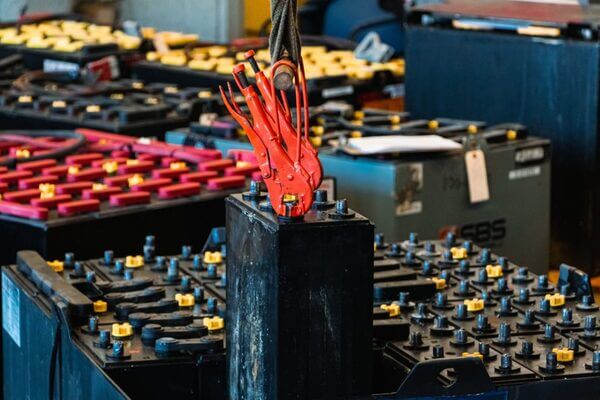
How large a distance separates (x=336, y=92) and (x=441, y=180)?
199cm

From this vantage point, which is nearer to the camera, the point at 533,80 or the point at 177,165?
the point at 177,165

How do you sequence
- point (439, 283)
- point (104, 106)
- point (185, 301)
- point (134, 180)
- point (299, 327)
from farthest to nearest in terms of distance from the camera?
1. point (104, 106)
2. point (134, 180)
3. point (439, 283)
4. point (185, 301)
5. point (299, 327)

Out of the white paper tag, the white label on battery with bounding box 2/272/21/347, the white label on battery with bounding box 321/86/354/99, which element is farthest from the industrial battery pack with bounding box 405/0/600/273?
the white label on battery with bounding box 2/272/21/347

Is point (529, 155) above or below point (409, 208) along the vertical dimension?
above

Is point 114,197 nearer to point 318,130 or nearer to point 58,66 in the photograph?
point 318,130

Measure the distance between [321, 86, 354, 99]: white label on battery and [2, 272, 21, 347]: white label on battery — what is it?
350cm

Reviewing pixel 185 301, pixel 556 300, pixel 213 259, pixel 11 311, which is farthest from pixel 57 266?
pixel 556 300

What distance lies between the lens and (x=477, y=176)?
5.05 metres

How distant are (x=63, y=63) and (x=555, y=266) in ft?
10.2

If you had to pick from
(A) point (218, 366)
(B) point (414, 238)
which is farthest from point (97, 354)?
(B) point (414, 238)

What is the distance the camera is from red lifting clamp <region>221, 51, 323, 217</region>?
2453mm

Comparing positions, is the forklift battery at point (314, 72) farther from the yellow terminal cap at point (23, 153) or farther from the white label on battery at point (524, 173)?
the yellow terminal cap at point (23, 153)

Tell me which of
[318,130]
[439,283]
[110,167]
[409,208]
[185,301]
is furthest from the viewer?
[318,130]

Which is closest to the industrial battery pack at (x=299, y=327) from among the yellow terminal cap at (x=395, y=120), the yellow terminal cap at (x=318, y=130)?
the yellow terminal cap at (x=318, y=130)
